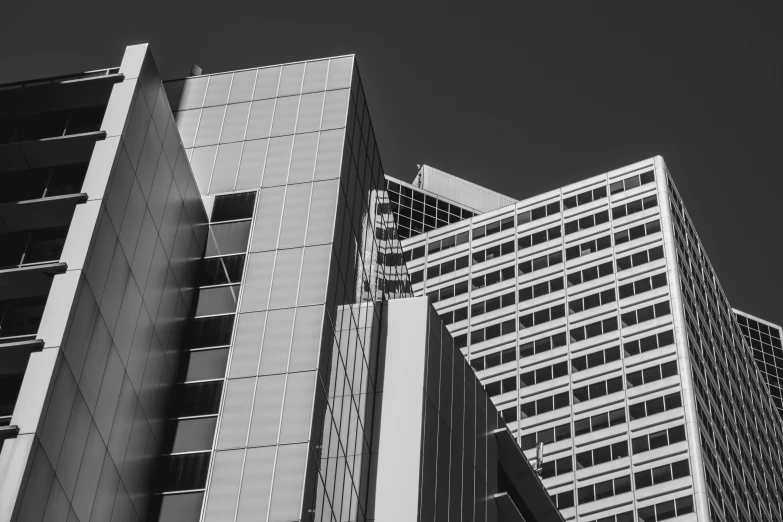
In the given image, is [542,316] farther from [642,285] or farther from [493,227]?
[493,227]

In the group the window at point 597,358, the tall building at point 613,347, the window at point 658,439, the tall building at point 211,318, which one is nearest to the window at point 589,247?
the tall building at point 613,347

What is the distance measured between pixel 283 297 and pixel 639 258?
9746cm

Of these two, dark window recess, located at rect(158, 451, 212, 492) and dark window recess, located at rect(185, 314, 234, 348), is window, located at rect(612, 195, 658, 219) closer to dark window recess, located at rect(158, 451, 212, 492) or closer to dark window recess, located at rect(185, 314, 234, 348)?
dark window recess, located at rect(185, 314, 234, 348)

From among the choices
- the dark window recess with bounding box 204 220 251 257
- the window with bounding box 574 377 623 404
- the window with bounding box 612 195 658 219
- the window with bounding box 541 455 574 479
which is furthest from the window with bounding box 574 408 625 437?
the dark window recess with bounding box 204 220 251 257

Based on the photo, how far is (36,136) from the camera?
48.7 metres

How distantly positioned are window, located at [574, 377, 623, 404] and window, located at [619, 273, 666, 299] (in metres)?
11.1

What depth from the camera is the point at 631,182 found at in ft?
490

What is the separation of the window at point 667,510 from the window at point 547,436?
13.2 m

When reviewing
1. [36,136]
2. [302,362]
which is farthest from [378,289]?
[36,136]

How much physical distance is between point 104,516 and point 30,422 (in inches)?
220

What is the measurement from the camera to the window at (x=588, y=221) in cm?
14788

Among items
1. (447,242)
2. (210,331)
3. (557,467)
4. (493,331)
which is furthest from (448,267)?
(210,331)

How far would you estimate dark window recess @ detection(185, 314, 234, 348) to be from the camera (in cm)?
4884

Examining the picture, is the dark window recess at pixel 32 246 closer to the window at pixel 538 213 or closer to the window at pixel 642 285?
the window at pixel 642 285
